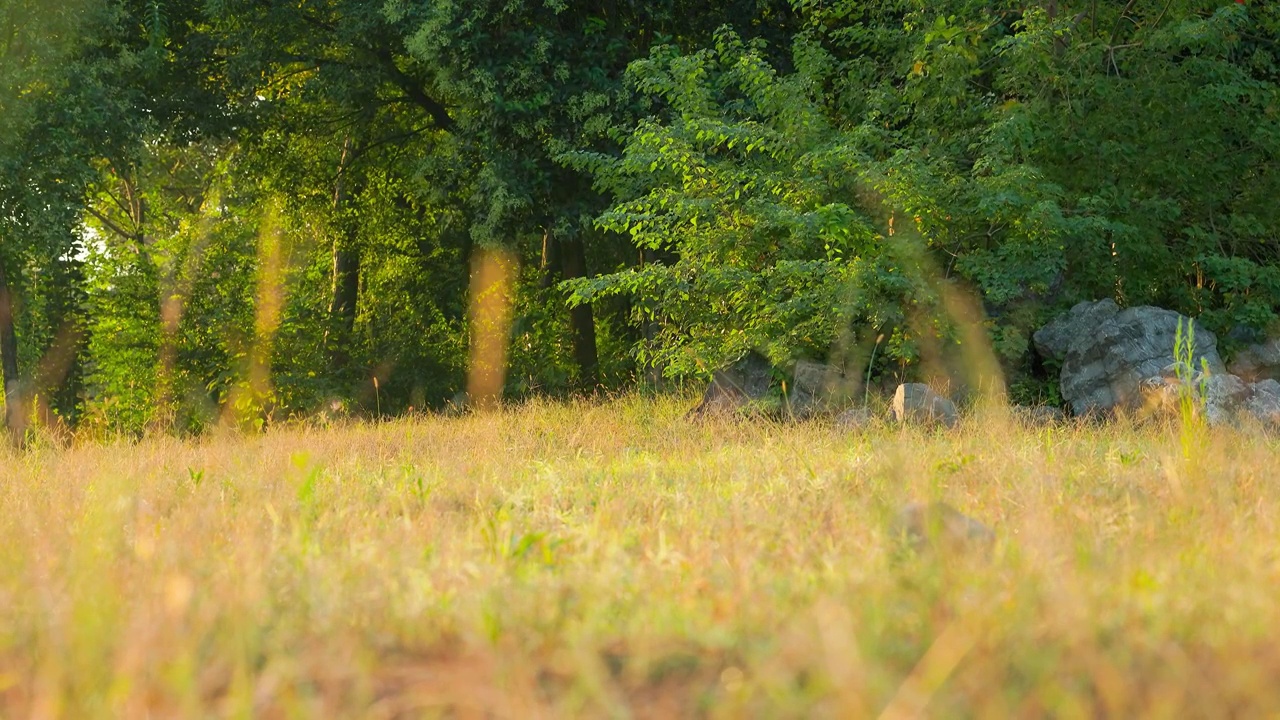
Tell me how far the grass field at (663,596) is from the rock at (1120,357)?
16.3ft

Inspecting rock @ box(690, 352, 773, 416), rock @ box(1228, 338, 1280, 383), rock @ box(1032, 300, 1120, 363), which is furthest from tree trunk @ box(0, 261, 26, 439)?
rock @ box(1228, 338, 1280, 383)

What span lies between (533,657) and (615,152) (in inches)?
533

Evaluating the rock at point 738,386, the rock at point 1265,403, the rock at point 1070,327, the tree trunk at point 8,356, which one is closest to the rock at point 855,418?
the rock at point 738,386

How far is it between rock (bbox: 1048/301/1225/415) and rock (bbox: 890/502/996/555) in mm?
7815

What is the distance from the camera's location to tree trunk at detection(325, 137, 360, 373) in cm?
2128

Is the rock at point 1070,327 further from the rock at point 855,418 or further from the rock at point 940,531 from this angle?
the rock at point 940,531

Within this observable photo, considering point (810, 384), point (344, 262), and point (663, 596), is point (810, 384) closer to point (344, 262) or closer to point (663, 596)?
point (663, 596)

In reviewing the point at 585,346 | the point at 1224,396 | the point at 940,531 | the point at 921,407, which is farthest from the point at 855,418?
the point at 585,346

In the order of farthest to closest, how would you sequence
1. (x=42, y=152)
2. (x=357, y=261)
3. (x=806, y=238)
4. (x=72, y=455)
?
(x=357, y=261)
(x=42, y=152)
(x=806, y=238)
(x=72, y=455)

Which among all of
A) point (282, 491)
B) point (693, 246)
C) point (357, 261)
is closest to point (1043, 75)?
point (693, 246)

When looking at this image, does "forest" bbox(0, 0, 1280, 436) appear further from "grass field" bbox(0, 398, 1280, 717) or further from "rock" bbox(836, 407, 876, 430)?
"grass field" bbox(0, 398, 1280, 717)

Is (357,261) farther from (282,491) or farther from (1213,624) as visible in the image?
(1213,624)

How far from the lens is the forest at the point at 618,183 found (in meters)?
12.3

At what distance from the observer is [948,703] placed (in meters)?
2.76
